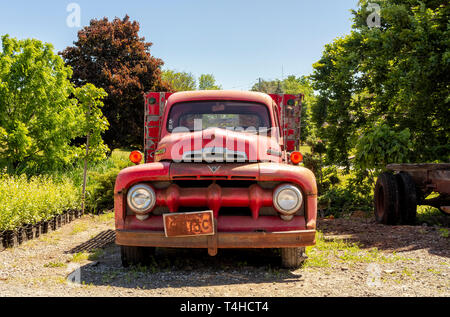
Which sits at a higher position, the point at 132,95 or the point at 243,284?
the point at 132,95

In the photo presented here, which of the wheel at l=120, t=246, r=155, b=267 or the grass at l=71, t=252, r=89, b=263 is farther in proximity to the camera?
the grass at l=71, t=252, r=89, b=263

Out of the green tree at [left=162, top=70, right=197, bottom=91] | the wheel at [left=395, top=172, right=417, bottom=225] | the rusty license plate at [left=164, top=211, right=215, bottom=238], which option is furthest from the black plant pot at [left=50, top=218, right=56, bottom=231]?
the green tree at [left=162, top=70, right=197, bottom=91]

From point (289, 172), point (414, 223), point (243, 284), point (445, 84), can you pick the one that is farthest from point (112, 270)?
point (445, 84)

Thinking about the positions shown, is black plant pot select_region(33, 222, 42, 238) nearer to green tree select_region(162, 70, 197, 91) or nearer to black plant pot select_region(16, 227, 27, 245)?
black plant pot select_region(16, 227, 27, 245)

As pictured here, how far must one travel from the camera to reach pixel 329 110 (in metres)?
14.9

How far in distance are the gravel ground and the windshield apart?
1703mm

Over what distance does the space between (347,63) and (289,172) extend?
32.2 feet

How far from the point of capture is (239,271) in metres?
4.72

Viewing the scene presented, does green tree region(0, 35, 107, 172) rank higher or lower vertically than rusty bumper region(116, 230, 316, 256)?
higher

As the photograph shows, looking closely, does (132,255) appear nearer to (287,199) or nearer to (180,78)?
(287,199)

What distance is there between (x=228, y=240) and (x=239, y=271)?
1.94 ft

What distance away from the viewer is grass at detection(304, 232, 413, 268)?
517 centimetres

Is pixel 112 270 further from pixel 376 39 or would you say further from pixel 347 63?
pixel 347 63

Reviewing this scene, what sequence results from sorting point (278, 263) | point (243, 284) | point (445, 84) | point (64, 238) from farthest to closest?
point (445, 84), point (64, 238), point (278, 263), point (243, 284)
